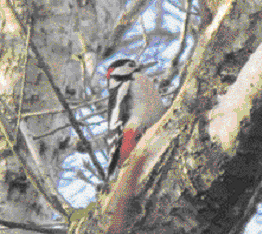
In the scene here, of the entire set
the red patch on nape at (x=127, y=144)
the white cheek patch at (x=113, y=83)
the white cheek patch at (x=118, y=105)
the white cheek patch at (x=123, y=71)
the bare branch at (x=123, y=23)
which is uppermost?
the bare branch at (x=123, y=23)

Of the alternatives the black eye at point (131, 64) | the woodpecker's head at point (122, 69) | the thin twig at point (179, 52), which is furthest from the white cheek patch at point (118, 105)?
the thin twig at point (179, 52)

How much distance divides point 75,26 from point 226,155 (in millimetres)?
2248

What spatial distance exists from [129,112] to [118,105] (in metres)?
0.12

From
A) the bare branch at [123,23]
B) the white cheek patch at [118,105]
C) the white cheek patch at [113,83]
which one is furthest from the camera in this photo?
the bare branch at [123,23]

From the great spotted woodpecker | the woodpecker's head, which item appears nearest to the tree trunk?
the great spotted woodpecker

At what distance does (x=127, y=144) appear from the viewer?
2426 millimetres

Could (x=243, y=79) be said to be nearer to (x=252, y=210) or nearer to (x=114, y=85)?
(x=252, y=210)

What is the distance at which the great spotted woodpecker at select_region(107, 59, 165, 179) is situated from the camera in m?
2.46

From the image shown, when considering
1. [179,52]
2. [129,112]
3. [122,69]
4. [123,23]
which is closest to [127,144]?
[129,112]

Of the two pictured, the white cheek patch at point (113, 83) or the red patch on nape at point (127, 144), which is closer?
the red patch on nape at point (127, 144)

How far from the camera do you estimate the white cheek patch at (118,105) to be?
103 inches

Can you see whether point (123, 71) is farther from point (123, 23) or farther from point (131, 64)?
point (123, 23)

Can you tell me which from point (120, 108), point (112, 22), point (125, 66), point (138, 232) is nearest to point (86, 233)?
point (138, 232)

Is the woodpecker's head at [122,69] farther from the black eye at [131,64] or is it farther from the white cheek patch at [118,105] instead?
the white cheek patch at [118,105]
